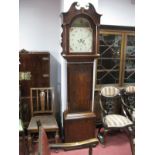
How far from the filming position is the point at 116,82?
4.16m

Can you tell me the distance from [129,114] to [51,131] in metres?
1.33

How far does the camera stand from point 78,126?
3.21 meters

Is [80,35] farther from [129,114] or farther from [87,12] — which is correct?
[129,114]

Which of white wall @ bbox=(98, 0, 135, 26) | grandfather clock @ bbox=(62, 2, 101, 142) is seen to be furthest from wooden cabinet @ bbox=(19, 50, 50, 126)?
white wall @ bbox=(98, 0, 135, 26)

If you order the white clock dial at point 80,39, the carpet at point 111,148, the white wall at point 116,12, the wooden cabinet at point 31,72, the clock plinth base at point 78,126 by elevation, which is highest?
the white wall at point 116,12

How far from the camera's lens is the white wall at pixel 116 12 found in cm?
388

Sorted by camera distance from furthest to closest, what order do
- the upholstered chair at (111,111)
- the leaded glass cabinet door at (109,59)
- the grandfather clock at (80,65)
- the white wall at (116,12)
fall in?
the leaded glass cabinet door at (109,59) < the white wall at (116,12) < the upholstered chair at (111,111) < the grandfather clock at (80,65)

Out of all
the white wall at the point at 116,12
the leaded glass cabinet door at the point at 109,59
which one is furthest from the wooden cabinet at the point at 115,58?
the white wall at the point at 116,12

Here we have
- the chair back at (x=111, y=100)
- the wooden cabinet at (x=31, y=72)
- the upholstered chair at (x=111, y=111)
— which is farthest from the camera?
the chair back at (x=111, y=100)

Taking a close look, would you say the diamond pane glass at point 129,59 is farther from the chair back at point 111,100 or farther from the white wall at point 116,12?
the chair back at point 111,100

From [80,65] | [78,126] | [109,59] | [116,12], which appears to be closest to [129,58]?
[109,59]

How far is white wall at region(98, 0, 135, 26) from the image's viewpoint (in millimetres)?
3875

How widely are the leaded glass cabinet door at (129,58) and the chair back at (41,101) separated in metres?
1.51

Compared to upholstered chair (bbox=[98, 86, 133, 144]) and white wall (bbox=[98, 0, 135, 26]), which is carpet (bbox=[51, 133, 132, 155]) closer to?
upholstered chair (bbox=[98, 86, 133, 144])
